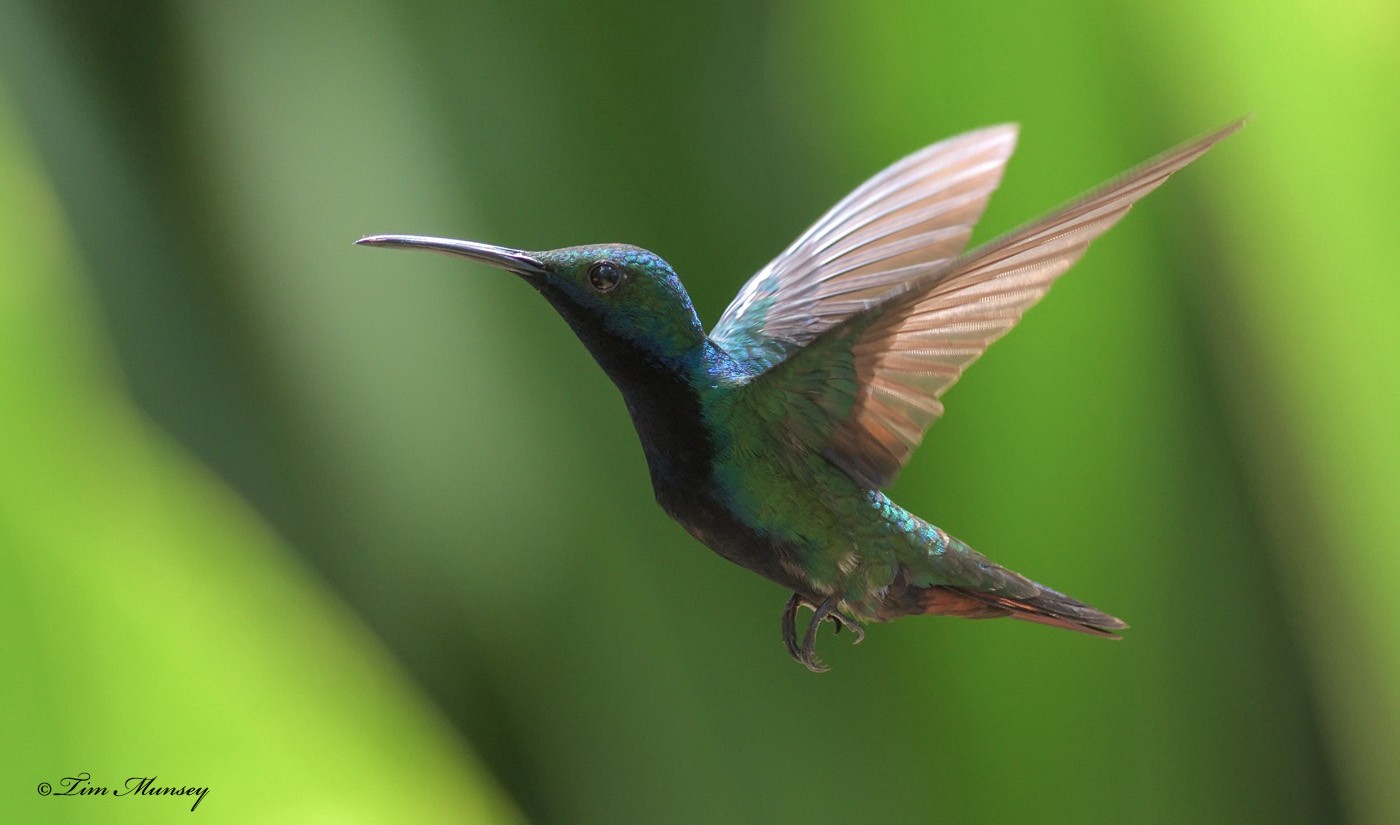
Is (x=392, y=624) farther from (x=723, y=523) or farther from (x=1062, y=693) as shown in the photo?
(x=723, y=523)

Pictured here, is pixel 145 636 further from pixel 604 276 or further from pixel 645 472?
pixel 604 276

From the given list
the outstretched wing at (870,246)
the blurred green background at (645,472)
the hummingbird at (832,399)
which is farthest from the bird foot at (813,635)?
the blurred green background at (645,472)

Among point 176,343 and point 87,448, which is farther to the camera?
point 176,343

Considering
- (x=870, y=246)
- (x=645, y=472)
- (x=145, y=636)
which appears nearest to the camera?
(x=870, y=246)

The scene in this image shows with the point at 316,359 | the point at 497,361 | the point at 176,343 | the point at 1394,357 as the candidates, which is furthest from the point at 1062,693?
the point at 176,343

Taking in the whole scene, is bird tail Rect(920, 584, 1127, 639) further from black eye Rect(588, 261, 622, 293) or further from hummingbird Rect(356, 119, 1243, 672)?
black eye Rect(588, 261, 622, 293)

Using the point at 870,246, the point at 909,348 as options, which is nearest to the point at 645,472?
the point at 870,246
